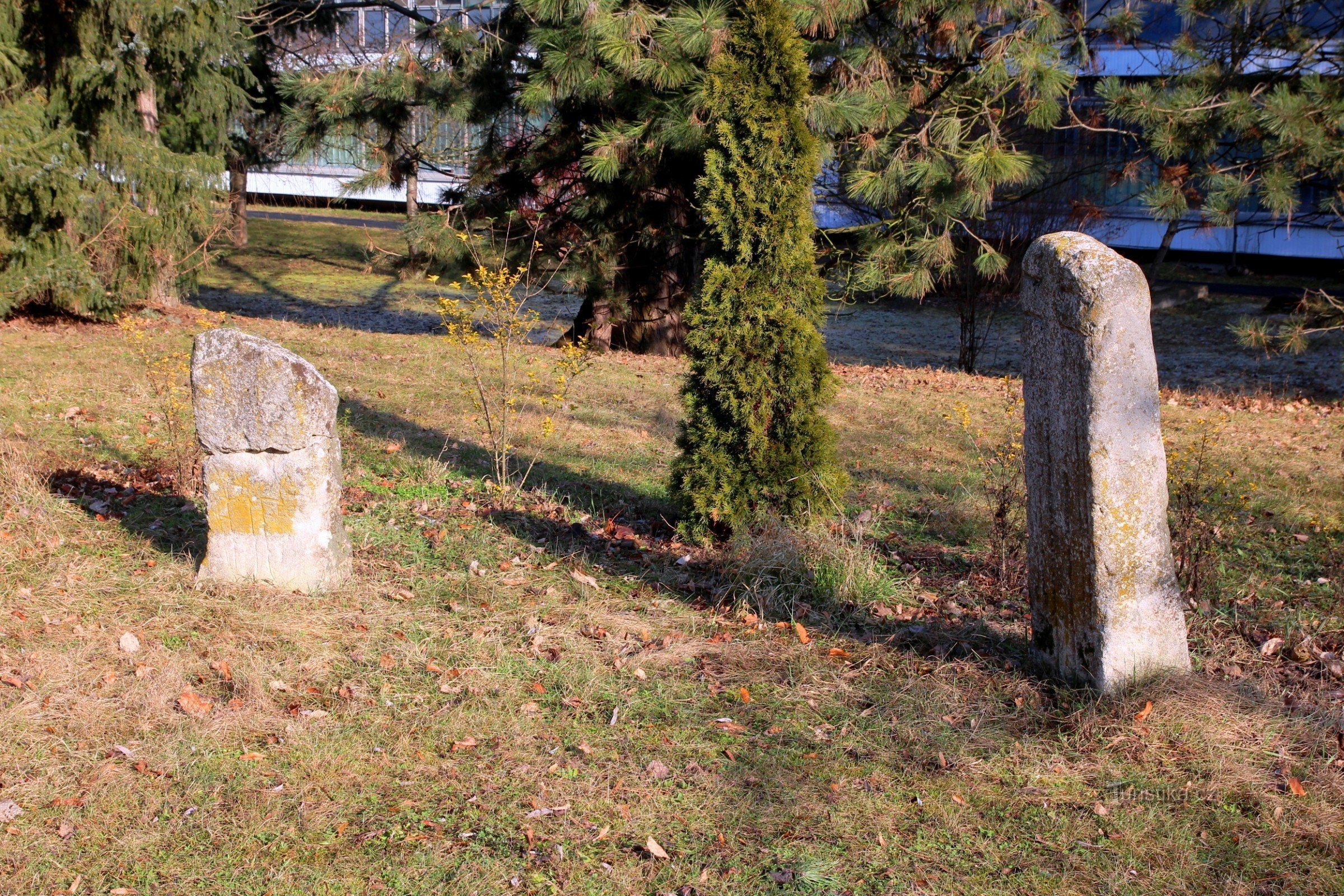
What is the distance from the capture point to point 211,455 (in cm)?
492

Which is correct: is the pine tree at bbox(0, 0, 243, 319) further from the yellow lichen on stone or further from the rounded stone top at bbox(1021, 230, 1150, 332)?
the rounded stone top at bbox(1021, 230, 1150, 332)

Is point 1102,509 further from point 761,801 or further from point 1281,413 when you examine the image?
point 1281,413

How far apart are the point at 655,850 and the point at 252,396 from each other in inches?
114

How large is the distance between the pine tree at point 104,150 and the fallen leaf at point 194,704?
9627 mm

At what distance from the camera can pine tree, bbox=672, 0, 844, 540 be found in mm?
5844

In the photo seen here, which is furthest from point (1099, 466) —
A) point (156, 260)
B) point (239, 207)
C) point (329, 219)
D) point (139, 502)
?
point (329, 219)

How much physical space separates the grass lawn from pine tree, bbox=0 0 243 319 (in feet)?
19.3

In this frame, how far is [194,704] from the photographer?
403 centimetres

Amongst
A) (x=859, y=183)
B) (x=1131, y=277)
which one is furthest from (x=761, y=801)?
(x=859, y=183)

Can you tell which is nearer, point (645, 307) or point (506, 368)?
point (506, 368)

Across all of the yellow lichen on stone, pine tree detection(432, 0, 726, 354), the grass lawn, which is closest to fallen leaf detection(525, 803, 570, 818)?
the grass lawn

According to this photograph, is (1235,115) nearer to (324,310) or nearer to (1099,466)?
(1099,466)

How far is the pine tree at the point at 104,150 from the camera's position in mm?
11719

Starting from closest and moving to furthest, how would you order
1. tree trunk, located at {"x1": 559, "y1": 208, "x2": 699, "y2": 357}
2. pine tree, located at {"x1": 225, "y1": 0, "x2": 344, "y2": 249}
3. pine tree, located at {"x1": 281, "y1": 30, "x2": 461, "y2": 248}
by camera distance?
pine tree, located at {"x1": 281, "y1": 30, "x2": 461, "y2": 248} → tree trunk, located at {"x1": 559, "y1": 208, "x2": 699, "y2": 357} → pine tree, located at {"x1": 225, "y1": 0, "x2": 344, "y2": 249}
